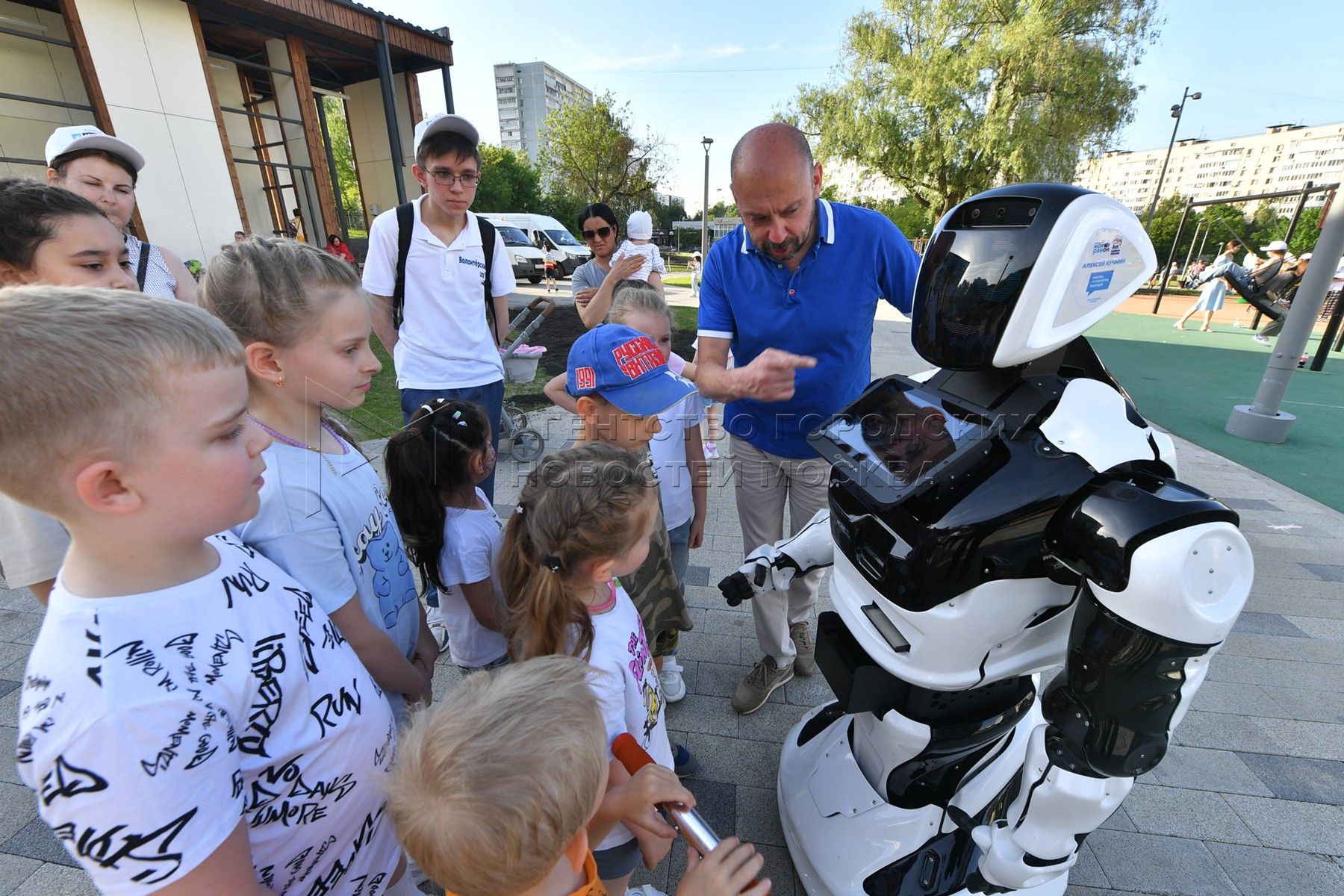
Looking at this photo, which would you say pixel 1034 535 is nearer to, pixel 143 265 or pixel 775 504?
pixel 775 504

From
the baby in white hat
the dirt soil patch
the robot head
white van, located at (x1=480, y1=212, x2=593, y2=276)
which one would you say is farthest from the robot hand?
white van, located at (x1=480, y1=212, x2=593, y2=276)

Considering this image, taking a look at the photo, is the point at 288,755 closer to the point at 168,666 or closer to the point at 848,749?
the point at 168,666

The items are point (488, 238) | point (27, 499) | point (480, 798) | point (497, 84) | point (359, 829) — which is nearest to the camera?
point (27, 499)

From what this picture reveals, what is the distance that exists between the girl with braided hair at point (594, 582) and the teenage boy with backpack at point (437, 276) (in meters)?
1.54

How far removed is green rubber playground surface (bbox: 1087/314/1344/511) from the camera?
526cm

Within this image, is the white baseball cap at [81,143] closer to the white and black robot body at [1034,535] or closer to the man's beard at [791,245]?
the man's beard at [791,245]

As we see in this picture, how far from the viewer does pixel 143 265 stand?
2.58 metres

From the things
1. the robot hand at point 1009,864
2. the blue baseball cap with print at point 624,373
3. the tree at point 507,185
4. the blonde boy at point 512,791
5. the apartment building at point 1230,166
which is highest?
the apartment building at point 1230,166

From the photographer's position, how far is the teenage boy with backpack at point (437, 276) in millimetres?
2637

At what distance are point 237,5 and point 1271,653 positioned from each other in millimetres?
16087

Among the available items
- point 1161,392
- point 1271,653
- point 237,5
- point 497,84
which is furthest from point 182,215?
point 497,84

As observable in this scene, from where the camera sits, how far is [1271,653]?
2.72 metres

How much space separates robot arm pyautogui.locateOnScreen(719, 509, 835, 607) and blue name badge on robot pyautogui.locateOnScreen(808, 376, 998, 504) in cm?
48

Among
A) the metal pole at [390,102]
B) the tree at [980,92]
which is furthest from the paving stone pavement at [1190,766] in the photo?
the tree at [980,92]
